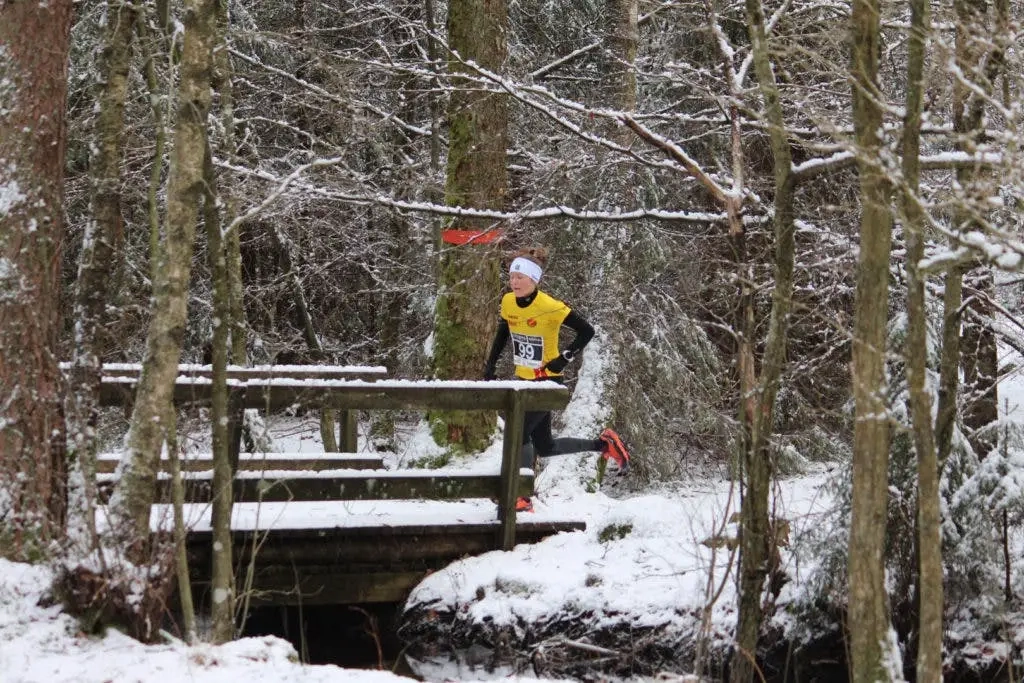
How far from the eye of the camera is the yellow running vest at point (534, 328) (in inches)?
317

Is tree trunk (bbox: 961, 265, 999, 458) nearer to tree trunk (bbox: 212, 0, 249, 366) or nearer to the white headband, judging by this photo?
the white headband

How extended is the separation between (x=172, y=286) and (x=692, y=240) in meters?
8.23

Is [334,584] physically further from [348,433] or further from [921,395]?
[921,395]

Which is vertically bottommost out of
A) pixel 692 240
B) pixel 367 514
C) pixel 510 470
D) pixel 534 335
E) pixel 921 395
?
pixel 367 514

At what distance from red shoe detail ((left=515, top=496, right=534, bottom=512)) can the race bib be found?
1.01 meters

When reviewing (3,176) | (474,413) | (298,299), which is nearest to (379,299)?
(298,299)

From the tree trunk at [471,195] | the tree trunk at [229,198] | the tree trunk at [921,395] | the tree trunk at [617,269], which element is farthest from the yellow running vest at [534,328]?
the tree trunk at [617,269]

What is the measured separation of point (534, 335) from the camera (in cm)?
812

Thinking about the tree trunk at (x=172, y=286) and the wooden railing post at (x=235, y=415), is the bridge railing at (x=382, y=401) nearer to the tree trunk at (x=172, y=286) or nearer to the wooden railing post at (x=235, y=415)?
the wooden railing post at (x=235, y=415)

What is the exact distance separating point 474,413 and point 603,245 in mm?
3701

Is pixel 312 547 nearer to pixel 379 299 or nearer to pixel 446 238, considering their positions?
pixel 446 238

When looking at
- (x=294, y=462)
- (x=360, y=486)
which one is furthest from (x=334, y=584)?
(x=294, y=462)

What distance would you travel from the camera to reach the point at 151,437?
5.27 meters

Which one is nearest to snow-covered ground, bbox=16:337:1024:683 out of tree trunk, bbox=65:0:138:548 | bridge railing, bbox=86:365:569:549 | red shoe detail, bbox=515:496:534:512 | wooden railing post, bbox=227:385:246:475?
red shoe detail, bbox=515:496:534:512
